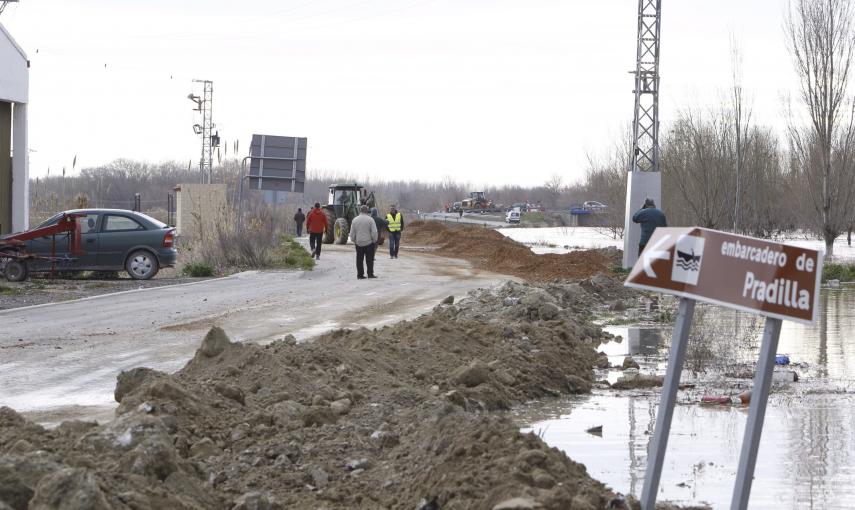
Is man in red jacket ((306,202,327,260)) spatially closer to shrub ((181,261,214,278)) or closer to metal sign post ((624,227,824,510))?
shrub ((181,261,214,278))

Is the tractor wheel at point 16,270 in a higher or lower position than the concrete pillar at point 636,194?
lower

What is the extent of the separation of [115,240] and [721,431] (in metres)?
19.0

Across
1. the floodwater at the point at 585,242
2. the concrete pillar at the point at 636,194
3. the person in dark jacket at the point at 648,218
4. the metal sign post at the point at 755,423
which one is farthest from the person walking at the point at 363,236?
the metal sign post at the point at 755,423

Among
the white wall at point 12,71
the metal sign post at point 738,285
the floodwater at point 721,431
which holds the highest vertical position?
the white wall at point 12,71

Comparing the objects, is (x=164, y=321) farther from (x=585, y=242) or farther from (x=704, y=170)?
(x=585, y=242)

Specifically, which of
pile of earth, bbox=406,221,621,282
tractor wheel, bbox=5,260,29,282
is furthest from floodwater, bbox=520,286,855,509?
pile of earth, bbox=406,221,621,282

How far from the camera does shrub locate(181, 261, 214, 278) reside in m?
28.3

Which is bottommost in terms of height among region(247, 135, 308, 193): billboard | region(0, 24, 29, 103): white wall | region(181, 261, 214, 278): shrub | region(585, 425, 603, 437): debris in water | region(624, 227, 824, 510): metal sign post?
region(181, 261, 214, 278): shrub

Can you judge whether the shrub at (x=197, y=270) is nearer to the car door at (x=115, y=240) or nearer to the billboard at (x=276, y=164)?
the car door at (x=115, y=240)

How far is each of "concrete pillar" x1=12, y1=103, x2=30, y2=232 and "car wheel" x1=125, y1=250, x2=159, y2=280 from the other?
543 cm

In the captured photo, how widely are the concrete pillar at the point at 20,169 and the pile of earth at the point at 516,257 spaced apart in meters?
12.7

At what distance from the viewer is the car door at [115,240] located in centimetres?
2566

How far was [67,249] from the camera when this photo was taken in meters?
25.4

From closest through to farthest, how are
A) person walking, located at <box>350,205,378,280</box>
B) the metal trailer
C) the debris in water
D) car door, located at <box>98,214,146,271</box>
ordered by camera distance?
the debris in water, the metal trailer, car door, located at <box>98,214,146,271</box>, person walking, located at <box>350,205,378,280</box>
